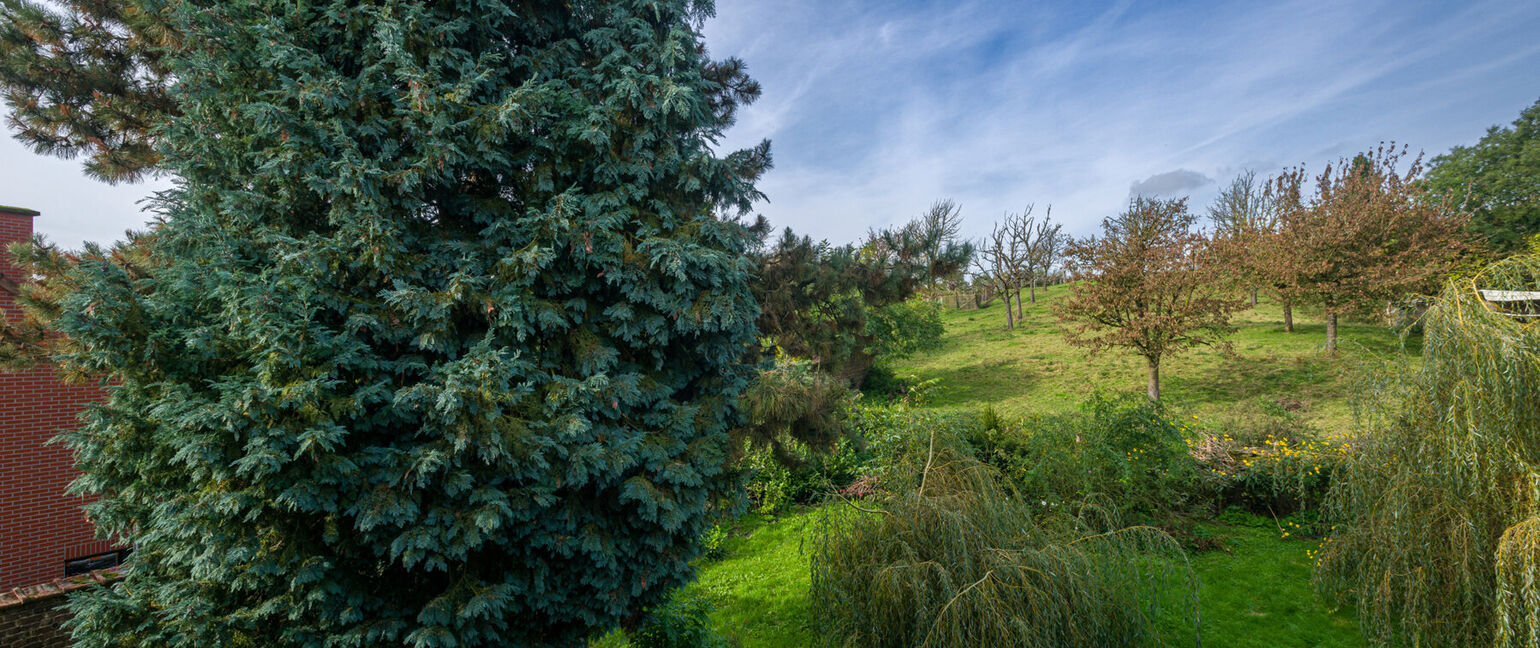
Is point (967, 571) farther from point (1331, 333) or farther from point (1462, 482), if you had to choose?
point (1331, 333)

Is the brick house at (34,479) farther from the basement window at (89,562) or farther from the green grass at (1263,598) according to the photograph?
the green grass at (1263,598)

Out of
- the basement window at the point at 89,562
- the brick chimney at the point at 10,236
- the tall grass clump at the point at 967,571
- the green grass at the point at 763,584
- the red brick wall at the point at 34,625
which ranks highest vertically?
the brick chimney at the point at 10,236

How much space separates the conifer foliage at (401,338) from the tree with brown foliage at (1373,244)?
16697 mm

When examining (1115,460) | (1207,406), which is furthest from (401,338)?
(1207,406)

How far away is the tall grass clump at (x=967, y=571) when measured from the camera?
12.2 ft

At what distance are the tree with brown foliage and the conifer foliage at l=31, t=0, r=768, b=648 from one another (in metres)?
16.7

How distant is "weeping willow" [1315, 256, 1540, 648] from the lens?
407 centimetres

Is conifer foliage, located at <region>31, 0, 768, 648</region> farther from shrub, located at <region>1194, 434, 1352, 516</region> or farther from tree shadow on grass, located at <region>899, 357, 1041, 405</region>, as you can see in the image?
tree shadow on grass, located at <region>899, 357, 1041, 405</region>

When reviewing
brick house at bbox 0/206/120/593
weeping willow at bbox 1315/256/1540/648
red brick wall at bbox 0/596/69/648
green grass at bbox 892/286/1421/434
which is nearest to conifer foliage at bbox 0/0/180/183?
red brick wall at bbox 0/596/69/648

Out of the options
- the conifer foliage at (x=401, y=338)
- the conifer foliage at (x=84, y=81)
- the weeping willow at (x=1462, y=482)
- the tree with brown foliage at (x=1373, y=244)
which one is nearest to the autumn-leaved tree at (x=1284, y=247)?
the tree with brown foliage at (x=1373, y=244)

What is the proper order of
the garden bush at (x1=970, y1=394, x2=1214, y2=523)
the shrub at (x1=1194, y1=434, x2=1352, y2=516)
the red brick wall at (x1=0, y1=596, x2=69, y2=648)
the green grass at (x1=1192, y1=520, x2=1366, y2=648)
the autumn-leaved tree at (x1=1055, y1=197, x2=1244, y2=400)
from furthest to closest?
1. the autumn-leaved tree at (x1=1055, y1=197, x2=1244, y2=400)
2. the shrub at (x1=1194, y1=434, x2=1352, y2=516)
3. the garden bush at (x1=970, y1=394, x2=1214, y2=523)
4. the red brick wall at (x1=0, y1=596, x2=69, y2=648)
5. the green grass at (x1=1192, y1=520, x2=1366, y2=648)

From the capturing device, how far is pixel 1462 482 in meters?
4.39

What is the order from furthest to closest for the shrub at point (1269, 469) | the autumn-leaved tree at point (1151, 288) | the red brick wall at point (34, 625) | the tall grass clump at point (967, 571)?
the autumn-leaved tree at point (1151, 288) < the shrub at point (1269, 469) < the red brick wall at point (34, 625) < the tall grass clump at point (967, 571)

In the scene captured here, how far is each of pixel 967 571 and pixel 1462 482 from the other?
3.89 meters
